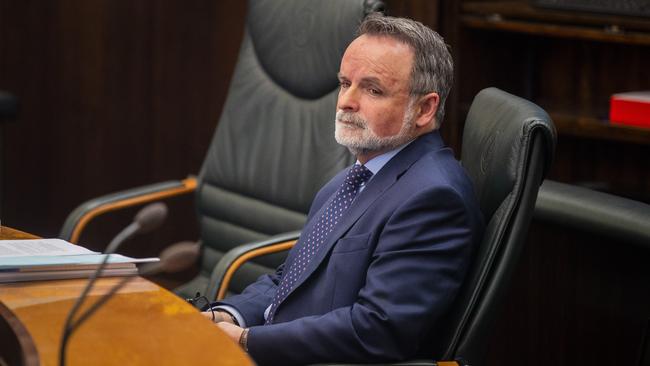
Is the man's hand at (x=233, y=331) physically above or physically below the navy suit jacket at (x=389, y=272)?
below

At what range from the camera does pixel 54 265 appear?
1.97 m

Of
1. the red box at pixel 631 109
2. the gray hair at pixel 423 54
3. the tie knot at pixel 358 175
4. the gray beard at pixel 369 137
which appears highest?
the gray hair at pixel 423 54

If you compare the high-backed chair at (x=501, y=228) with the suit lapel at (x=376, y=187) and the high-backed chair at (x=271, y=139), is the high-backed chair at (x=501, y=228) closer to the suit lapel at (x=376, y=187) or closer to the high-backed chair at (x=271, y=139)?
the suit lapel at (x=376, y=187)

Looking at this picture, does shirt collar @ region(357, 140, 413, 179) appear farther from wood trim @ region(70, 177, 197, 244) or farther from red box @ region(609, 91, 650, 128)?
red box @ region(609, 91, 650, 128)

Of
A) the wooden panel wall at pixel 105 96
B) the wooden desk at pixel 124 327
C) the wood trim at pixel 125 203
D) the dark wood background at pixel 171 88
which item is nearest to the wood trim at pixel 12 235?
the wooden desk at pixel 124 327

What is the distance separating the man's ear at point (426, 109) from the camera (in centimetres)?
214

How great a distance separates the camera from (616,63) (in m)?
3.57

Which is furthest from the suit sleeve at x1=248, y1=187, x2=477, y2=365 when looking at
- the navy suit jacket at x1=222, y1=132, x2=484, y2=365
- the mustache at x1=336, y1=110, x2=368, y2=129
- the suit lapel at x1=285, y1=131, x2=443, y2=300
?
the mustache at x1=336, y1=110, x2=368, y2=129

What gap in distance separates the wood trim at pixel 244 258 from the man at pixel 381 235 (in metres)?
0.23

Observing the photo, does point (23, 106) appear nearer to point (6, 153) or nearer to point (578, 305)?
point (6, 153)

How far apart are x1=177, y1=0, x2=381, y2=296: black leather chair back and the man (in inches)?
24.4

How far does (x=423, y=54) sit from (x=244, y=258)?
2.35 feet

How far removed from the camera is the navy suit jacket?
1.93 meters

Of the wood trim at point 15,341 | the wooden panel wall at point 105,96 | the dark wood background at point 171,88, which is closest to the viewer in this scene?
the wood trim at point 15,341
